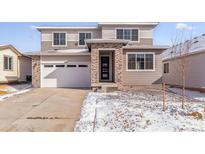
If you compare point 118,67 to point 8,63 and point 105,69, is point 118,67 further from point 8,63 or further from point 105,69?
point 8,63

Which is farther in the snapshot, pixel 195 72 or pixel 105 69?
pixel 105 69

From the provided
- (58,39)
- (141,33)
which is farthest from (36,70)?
(141,33)

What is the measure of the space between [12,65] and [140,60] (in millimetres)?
13306

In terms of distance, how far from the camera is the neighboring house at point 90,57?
18.7 meters

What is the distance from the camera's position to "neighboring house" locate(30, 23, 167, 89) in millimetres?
18719

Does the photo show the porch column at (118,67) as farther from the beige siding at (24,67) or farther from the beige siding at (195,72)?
the beige siding at (24,67)

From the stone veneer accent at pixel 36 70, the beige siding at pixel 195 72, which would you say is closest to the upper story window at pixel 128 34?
the beige siding at pixel 195 72

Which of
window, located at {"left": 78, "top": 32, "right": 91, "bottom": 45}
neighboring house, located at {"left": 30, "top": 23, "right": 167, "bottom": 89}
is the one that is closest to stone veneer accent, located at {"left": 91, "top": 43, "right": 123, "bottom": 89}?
neighboring house, located at {"left": 30, "top": 23, "right": 167, "bottom": 89}

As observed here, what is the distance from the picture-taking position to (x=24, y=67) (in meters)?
26.2

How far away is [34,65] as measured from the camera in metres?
19.3
